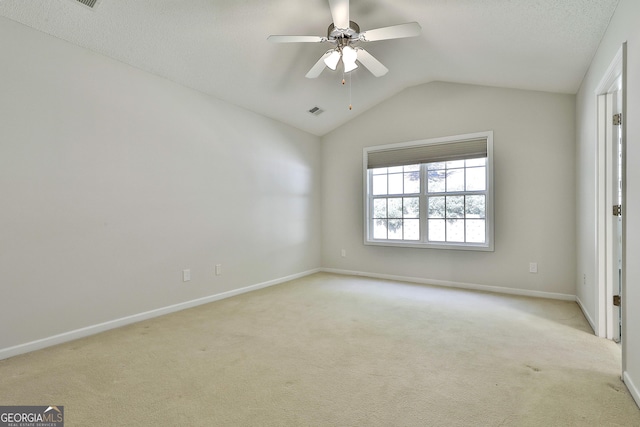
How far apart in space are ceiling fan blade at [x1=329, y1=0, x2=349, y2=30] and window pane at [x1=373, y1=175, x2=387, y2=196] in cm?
283

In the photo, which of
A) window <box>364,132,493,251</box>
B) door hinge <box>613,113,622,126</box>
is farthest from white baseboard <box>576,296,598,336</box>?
door hinge <box>613,113,622,126</box>

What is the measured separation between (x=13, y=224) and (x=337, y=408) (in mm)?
2586

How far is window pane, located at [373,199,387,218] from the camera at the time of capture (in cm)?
504

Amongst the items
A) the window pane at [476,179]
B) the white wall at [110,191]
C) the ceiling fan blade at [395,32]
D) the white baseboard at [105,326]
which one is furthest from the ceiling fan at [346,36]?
the white baseboard at [105,326]

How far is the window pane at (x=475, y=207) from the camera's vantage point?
167 inches

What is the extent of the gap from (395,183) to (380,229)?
0.77 metres

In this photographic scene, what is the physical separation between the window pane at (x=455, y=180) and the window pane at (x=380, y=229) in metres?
1.10

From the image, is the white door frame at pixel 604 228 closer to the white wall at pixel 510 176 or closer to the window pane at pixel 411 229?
the white wall at pixel 510 176

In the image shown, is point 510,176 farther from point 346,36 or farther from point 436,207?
point 346,36

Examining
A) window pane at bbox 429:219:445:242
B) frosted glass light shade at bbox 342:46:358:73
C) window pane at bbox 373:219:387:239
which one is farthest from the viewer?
window pane at bbox 373:219:387:239

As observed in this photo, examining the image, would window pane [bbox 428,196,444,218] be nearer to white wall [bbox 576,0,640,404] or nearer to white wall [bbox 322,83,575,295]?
white wall [bbox 322,83,575,295]

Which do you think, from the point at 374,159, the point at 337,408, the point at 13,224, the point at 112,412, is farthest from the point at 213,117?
the point at 337,408

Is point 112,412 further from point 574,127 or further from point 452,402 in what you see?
point 574,127

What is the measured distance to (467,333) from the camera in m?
2.68
